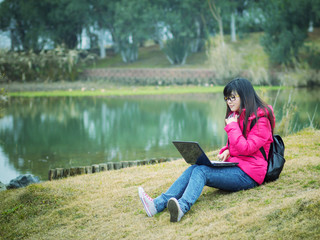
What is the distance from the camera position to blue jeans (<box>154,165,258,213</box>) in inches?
135

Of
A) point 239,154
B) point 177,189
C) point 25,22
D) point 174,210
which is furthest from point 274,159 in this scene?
point 25,22

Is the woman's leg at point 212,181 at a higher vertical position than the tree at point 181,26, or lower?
lower

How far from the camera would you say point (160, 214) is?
3670 millimetres

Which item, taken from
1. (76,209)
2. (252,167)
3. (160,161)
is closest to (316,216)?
(252,167)

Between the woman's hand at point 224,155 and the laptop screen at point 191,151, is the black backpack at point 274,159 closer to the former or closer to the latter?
the woman's hand at point 224,155

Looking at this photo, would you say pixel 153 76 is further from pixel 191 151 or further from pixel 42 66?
pixel 191 151

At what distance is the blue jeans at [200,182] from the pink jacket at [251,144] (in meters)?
0.08

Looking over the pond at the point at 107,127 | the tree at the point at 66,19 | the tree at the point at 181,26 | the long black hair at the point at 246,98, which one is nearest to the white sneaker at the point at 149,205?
the long black hair at the point at 246,98

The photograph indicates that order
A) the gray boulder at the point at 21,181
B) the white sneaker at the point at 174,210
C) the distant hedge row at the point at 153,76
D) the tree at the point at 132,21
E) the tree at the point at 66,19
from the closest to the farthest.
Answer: the white sneaker at the point at 174,210 < the gray boulder at the point at 21,181 < the distant hedge row at the point at 153,76 < the tree at the point at 132,21 < the tree at the point at 66,19

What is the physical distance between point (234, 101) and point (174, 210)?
1.04 meters

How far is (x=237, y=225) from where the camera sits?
10.1ft

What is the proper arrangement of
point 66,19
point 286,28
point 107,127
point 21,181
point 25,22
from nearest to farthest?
point 21,181, point 107,127, point 286,28, point 66,19, point 25,22

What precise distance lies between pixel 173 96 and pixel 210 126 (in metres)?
7.95

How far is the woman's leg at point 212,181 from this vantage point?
3416 millimetres
